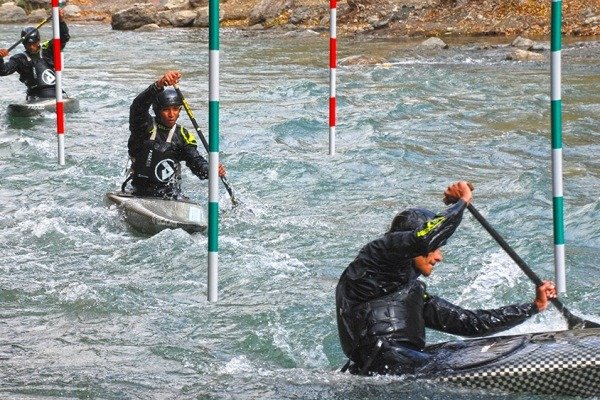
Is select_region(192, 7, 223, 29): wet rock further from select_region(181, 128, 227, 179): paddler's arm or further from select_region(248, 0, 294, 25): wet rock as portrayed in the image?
select_region(181, 128, 227, 179): paddler's arm

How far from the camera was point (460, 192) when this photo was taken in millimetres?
5289

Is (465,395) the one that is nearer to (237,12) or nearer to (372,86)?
(372,86)

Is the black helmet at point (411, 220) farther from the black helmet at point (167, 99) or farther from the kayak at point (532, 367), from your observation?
the black helmet at point (167, 99)

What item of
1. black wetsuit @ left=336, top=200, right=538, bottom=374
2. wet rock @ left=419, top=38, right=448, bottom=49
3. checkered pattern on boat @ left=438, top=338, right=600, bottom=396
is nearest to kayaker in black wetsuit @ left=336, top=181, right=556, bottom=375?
black wetsuit @ left=336, top=200, right=538, bottom=374

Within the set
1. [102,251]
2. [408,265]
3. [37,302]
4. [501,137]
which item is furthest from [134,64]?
[408,265]

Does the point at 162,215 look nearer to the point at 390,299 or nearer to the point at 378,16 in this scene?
the point at 390,299

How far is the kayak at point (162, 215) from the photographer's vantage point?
352 inches

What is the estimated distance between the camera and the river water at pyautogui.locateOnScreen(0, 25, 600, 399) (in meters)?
6.23

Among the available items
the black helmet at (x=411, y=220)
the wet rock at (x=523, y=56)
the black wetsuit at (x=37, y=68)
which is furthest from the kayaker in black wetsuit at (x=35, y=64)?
the black helmet at (x=411, y=220)

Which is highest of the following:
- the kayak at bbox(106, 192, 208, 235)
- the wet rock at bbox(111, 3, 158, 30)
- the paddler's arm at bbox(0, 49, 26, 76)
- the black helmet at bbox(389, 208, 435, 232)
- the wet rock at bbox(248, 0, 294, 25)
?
the black helmet at bbox(389, 208, 435, 232)

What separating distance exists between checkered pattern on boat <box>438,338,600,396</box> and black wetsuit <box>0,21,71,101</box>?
9.76 meters

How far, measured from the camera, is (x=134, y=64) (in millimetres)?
21750

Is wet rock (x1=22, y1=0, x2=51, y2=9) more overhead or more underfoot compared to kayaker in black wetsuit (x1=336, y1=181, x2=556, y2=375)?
more underfoot

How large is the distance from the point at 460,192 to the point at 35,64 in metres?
10.1
